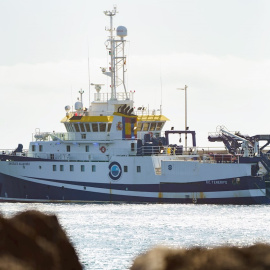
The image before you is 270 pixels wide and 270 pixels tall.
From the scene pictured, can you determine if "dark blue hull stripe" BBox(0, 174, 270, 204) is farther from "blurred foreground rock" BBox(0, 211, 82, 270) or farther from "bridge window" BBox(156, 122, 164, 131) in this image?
"blurred foreground rock" BBox(0, 211, 82, 270)

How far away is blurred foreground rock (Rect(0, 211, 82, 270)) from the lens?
243cm

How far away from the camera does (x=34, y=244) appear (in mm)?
2523

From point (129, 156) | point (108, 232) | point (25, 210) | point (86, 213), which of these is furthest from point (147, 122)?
point (25, 210)

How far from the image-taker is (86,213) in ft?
156

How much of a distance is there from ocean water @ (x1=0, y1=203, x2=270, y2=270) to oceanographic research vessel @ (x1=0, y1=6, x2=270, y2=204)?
124cm

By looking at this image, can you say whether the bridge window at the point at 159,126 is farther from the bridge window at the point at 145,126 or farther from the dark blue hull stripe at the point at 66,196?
the dark blue hull stripe at the point at 66,196

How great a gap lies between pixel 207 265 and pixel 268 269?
0.15 m

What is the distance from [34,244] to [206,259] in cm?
45

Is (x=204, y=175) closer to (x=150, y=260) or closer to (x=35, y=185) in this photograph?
(x=35, y=185)

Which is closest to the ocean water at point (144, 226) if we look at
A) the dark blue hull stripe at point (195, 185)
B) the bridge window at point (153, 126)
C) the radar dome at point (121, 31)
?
the dark blue hull stripe at point (195, 185)

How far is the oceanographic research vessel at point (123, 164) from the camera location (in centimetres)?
5312

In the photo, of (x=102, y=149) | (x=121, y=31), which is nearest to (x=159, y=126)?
(x=102, y=149)

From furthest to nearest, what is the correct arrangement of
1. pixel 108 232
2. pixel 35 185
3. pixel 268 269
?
pixel 35 185 < pixel 108 232 < pixel 268 269

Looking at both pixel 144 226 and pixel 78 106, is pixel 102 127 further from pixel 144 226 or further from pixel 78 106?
pixel 144 226
